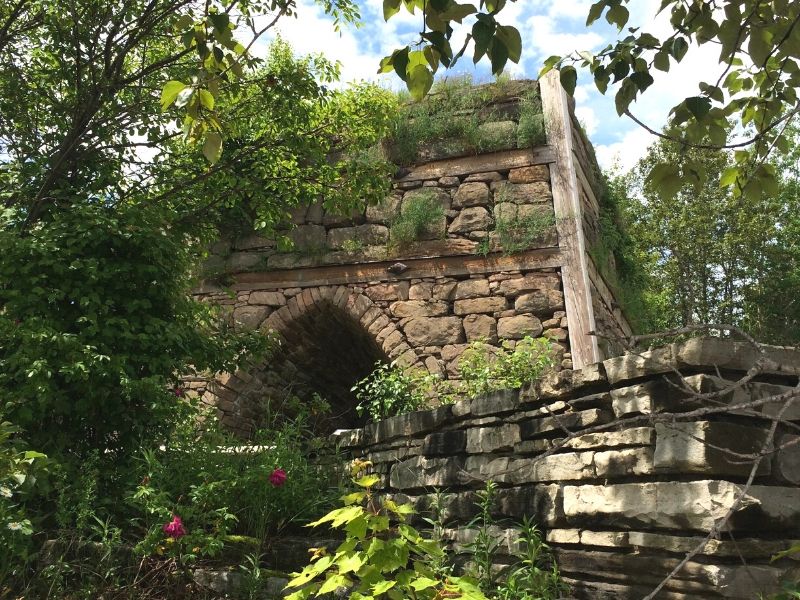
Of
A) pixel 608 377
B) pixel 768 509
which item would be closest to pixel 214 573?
pixel 608 377

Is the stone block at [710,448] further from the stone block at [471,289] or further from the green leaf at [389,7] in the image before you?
the stone block at [471,289]

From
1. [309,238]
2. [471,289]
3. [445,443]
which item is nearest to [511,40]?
[445,443]

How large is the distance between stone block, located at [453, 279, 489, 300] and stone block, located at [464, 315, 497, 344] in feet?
0.73

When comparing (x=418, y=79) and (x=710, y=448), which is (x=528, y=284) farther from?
(x=418, y=79)

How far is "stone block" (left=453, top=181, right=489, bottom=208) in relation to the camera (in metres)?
7.72

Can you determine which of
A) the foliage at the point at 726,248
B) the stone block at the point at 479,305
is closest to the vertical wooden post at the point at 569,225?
the stone block at the point at 479,305

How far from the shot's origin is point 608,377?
340cm

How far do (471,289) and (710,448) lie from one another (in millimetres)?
4615

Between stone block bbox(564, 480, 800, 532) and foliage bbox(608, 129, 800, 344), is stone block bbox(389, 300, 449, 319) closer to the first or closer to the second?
stone block bbox(564, 480, 800, 532)

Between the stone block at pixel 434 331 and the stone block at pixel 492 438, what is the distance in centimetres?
328

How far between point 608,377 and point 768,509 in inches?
32.6

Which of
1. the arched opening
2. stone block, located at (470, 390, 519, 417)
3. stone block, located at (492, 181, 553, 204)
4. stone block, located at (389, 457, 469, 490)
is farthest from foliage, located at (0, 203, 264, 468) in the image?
stone block, located at (492, 181, 553, 204)

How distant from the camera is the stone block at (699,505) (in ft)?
9.21

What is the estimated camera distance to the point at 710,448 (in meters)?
2.88
